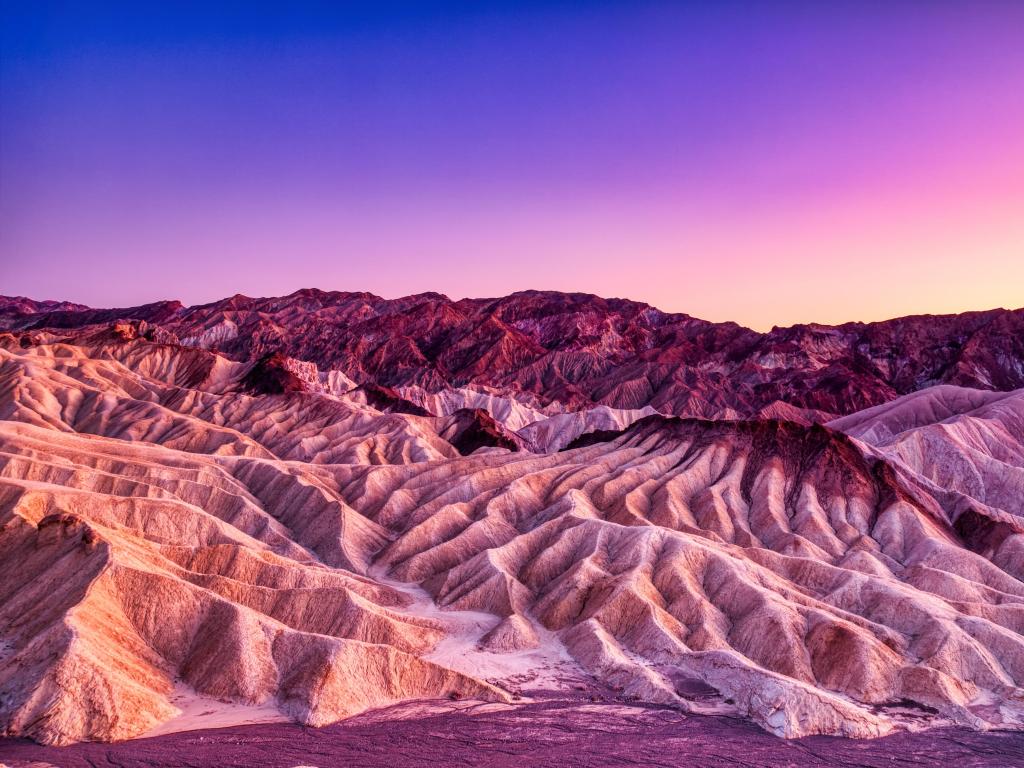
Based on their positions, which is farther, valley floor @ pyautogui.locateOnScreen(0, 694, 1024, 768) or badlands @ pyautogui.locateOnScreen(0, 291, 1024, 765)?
badlands @ pyautogui.locateOnScreen(0, 291, 1024, 765)

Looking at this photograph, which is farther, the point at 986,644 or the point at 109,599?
the point at 986,644

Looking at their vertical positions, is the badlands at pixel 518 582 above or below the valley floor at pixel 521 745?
above

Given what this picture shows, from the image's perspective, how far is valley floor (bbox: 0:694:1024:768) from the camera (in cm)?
3856

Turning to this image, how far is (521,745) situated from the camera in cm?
4150

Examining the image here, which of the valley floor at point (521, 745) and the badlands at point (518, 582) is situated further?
the badlands at point (518, 582)

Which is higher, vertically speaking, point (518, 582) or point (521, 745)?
point (518, 582)

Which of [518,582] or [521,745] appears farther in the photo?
[518,582]

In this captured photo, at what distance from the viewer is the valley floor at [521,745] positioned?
1518 inches

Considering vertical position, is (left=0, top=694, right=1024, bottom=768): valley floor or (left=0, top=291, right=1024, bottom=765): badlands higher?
(left=0, top=291, right=1024, bottom=765): badlands

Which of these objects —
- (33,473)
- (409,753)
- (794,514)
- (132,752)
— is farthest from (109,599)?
(794,514)

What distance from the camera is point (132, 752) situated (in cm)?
3841

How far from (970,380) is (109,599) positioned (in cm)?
19007

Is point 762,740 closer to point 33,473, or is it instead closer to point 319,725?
point 319,725

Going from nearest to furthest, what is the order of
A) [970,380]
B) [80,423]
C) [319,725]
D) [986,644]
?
[319,725] < [986,644] < [80,423] < [970,380]
